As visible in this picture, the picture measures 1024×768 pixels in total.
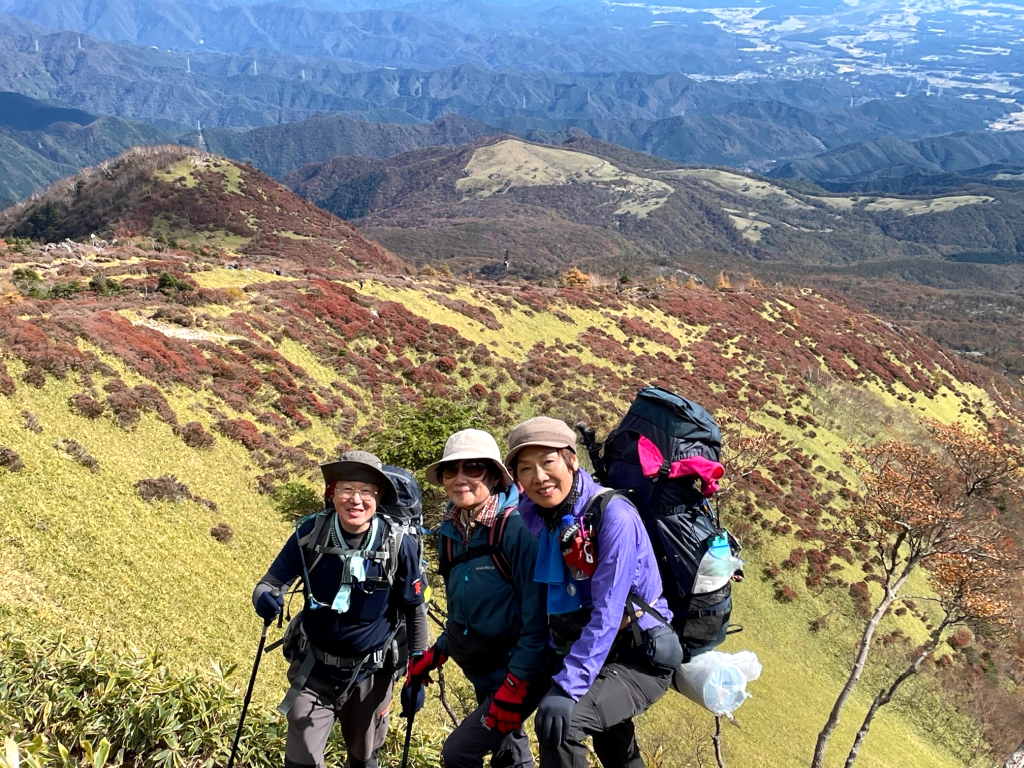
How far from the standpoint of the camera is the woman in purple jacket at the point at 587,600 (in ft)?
11.5

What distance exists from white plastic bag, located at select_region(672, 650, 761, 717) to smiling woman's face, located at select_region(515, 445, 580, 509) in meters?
1.26

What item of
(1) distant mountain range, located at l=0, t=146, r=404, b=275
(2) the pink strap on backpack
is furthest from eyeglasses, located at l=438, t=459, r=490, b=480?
(1) distant mountain range, located at l=0, t=146, r=404, b=275

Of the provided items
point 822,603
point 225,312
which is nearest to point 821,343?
point 822,603

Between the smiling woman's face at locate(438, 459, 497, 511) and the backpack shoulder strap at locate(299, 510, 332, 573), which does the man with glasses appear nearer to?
the backpack shoulder strap at locate(299, 510, 332, 573)

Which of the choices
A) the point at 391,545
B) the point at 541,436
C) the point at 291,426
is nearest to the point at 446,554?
the point at 391,545

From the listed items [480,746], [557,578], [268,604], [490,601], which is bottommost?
[480,746]

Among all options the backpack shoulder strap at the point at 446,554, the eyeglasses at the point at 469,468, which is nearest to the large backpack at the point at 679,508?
the eyeglasses at the point at 469,468

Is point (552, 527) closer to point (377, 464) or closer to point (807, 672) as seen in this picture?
point (377, 464)

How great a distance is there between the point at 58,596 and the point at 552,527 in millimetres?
7403

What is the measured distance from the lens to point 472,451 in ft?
13.2

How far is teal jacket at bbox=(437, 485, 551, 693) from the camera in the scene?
3850mm

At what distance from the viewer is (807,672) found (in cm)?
1984

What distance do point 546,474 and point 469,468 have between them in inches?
22.8

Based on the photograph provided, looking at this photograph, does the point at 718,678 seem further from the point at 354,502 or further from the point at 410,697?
the point at 354,502
